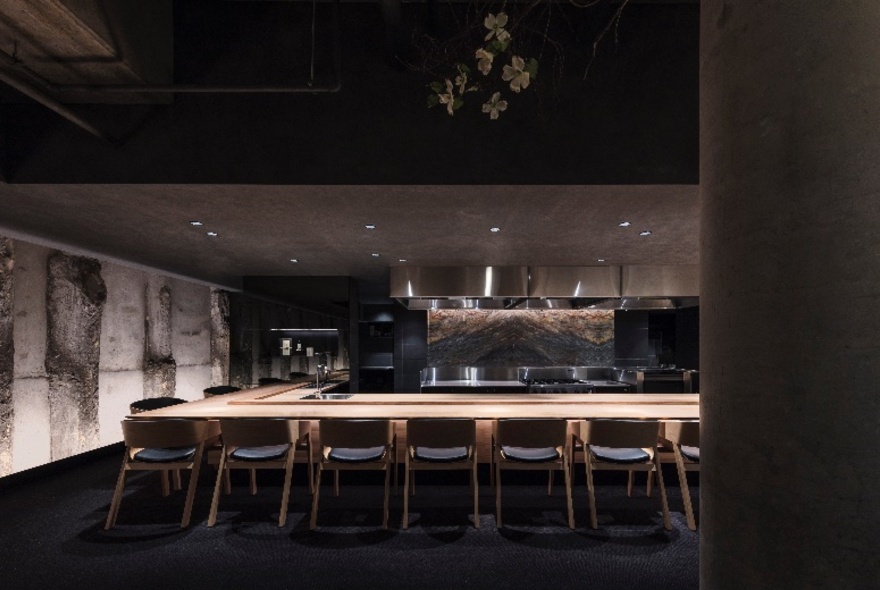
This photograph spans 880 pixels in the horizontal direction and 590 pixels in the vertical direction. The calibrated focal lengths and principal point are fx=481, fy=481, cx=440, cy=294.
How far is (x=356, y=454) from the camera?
335cm

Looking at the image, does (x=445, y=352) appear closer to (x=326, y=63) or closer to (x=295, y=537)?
(x=295, y=537)

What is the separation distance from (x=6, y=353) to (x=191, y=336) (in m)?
2.79

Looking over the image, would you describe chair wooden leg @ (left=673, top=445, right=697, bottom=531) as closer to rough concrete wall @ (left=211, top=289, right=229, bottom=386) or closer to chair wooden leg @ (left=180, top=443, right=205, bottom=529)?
chair wooden leg @ (left=180, top=443, right=205, bottom=529)

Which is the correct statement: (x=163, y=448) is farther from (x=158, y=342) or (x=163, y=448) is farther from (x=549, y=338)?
(x=549, y=338)

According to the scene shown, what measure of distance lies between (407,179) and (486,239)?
5.00 ft

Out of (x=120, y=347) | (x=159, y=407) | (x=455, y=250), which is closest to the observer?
(x=159, y=407)

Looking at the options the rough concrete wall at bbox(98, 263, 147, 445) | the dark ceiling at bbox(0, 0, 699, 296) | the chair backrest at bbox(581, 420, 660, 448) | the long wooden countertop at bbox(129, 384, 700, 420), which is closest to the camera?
the dark ceiling at bbox(0, 0, 699, 296)

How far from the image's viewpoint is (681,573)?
267 cm

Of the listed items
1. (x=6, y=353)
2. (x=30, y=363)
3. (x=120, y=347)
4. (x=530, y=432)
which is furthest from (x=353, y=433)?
(x=120, y=347)

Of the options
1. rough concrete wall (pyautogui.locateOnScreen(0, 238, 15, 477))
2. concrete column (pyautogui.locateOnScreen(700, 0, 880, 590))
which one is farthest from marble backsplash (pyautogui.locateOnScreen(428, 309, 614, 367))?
concrete column (pyautogui.locateOnScreen(700, 0, 880, 590))

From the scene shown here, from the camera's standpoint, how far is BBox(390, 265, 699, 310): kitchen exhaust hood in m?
5.74

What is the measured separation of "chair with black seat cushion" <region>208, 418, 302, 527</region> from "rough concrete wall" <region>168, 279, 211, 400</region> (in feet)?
13.0

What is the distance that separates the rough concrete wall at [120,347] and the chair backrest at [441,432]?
429 cm

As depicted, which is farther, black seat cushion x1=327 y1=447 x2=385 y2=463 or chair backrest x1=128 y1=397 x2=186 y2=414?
chair backrest x1=128 y1=397 x2=186 y2=414
